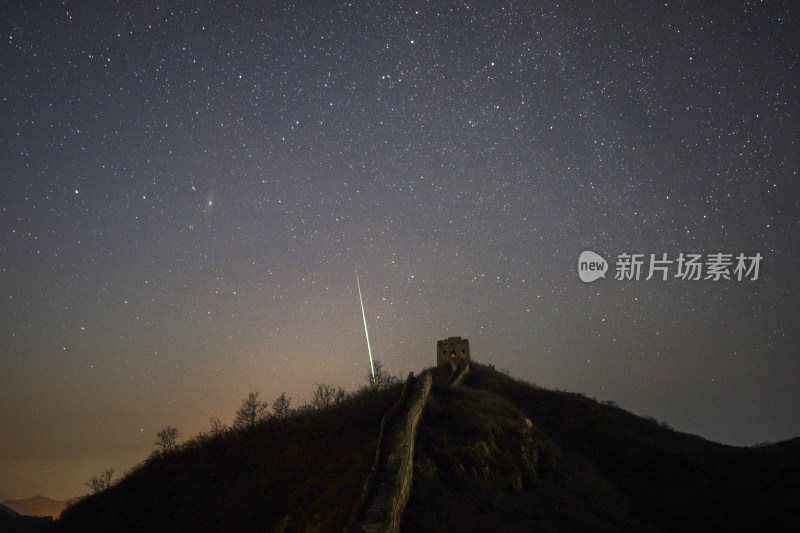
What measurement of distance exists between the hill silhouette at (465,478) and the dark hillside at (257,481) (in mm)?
103

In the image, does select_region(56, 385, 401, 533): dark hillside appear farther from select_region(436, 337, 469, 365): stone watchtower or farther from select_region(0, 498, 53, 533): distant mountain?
select_region(0, 498, 53, 533): distant mountain

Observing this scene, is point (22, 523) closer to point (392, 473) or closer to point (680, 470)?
point (392, 473)

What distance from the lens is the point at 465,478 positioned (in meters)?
19.4

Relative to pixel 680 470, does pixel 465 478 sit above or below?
above

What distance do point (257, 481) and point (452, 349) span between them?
42865 millimetres

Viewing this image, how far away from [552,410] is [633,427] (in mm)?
9383

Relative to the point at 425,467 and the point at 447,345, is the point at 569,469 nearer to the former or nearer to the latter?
the point at 425,467

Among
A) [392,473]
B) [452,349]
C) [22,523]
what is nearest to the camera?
[392,473]

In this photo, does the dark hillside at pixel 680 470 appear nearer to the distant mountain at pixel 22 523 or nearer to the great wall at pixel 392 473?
the great wall at pixel 392 473

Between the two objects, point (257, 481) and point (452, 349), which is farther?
point (452, 349)

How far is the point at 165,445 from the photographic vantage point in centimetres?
5788

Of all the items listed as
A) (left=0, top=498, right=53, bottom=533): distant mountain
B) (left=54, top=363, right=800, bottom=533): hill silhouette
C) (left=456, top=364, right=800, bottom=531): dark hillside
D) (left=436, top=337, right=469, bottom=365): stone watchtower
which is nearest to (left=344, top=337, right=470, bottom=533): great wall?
(left=54, top=363, right=800, bottom=533): hill silhouette

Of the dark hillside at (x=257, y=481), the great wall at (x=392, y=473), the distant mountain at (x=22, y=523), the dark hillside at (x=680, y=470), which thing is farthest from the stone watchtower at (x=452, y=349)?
the distant mountain at (x=22, y=523)

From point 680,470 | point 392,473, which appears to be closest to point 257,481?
point 392,473
